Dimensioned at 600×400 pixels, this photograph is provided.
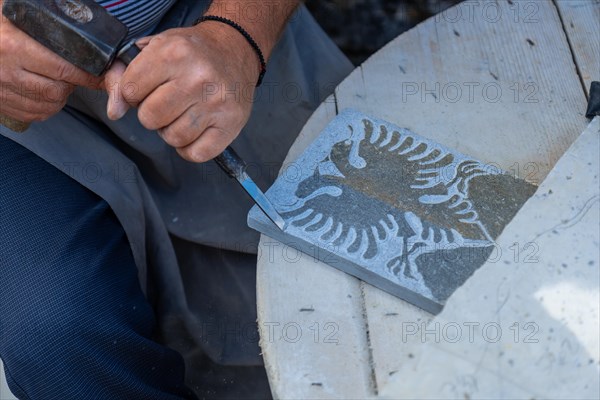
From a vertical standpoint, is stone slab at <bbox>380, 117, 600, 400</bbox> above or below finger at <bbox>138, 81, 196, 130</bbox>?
below

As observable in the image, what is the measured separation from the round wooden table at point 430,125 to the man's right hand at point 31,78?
12.7 inches

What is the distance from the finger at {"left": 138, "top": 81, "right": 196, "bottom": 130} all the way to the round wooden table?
19cm

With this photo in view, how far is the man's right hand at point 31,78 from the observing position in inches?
36.8

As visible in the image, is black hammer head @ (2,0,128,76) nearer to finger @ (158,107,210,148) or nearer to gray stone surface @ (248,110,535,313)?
finger @ (158,107,210,148)

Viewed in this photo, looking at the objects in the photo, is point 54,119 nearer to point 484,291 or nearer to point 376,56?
point 376,56

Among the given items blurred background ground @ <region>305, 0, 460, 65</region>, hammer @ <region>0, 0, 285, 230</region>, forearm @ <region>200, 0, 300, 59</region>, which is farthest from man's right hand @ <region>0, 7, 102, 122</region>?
blurred background ground @ <region>305, 0, 460, 65</region>

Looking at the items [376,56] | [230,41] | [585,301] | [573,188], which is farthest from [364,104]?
[585,301]

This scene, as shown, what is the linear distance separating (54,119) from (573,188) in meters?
0.79

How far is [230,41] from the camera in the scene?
1.05m

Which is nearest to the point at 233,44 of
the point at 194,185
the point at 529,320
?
the point at 194,185

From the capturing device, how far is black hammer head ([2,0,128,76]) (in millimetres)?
865

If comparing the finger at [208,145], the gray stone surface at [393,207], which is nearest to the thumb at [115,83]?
the finger at [208,145]

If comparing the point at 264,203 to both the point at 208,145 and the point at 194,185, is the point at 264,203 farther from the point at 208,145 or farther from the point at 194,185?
the point at 194,185

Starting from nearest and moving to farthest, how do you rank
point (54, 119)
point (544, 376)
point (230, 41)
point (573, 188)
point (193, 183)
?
point (544, 376)
point (573, 188)
point (230, 41)
point (54, 119)
point (193, 183)
